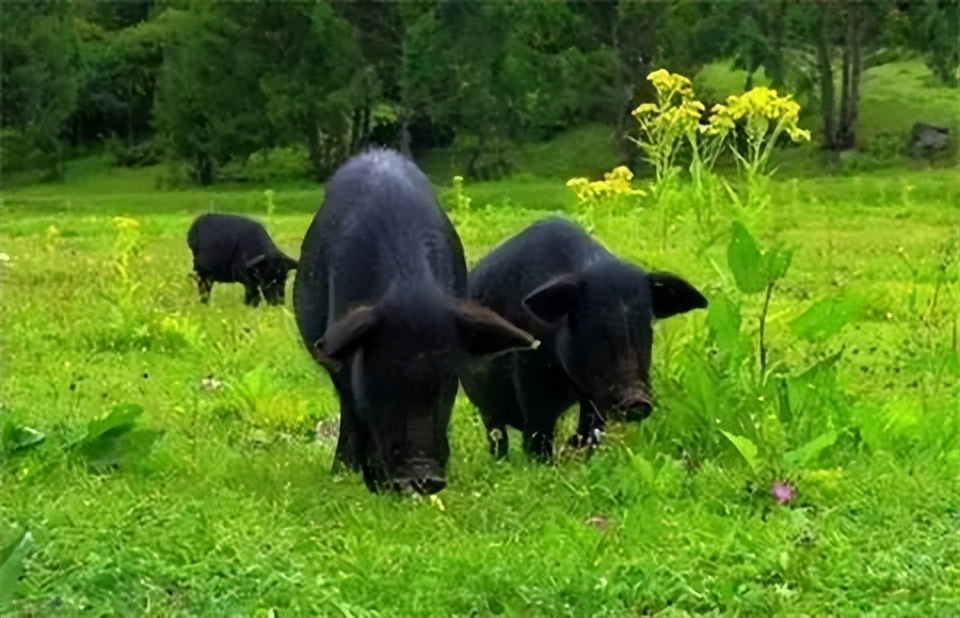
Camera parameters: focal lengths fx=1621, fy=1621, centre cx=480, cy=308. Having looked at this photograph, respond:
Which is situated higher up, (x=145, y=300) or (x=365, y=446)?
(x=365, y=446)

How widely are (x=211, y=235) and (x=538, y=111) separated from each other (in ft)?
70.1

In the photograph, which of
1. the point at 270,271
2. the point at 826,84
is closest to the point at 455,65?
the point at 826,84

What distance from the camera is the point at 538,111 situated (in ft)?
121

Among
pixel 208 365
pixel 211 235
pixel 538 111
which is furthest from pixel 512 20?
pixel 208 365

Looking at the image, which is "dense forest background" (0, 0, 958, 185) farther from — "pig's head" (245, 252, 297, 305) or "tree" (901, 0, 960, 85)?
"pig's head" (245, 252, 297, 305)

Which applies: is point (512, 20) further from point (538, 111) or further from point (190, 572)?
point (190, 572)

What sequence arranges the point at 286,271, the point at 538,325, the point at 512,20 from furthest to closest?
the point at 512,20 < the point at 286,271 < the point at 538,325

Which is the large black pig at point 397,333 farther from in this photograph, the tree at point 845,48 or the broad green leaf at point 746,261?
the tree at point 845,48

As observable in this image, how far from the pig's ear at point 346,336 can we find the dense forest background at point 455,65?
1157 inches

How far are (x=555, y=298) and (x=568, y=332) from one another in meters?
0.16

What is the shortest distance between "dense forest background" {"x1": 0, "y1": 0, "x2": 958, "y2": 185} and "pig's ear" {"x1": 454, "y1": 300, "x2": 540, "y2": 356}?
29196 mm

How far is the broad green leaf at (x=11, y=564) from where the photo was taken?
4543 mm

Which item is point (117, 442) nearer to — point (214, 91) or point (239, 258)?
point (239, 258)

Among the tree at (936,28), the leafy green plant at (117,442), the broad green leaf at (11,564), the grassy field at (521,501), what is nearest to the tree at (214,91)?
the tree at (936,28)
